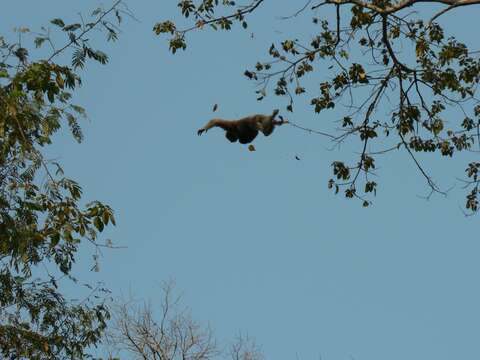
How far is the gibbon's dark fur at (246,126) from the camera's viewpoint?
11.0m

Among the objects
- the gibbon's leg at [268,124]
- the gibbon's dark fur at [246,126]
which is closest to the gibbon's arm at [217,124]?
the gibbon's dark fur at [246,126]

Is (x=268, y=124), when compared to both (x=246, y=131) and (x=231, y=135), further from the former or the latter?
(x=231, y=135)

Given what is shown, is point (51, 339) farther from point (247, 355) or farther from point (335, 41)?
point (247, 355)

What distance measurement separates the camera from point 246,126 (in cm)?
1170

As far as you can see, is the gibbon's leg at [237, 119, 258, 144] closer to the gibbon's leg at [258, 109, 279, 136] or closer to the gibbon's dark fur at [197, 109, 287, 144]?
the gibbon's dark fur at [197, 109, 287, 144]

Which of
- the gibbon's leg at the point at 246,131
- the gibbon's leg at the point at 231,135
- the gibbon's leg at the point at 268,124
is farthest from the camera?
the gibbon's leg at the point at 231,135

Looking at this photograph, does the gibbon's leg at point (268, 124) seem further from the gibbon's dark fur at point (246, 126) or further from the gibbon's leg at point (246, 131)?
the gibbon's leg at point (246, 131)

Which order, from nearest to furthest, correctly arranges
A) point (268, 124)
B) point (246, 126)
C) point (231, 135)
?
point (268, 124) → point (246, 126) → point (231, 135)

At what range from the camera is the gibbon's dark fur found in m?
11.0

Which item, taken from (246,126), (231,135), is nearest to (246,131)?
(246,126)

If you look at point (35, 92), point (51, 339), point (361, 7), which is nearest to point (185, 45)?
point (361, 7)

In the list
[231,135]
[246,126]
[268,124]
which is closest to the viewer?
[268,124]

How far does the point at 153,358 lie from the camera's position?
75.8 ft

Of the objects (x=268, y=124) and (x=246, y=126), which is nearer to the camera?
(x=268, y=124)
